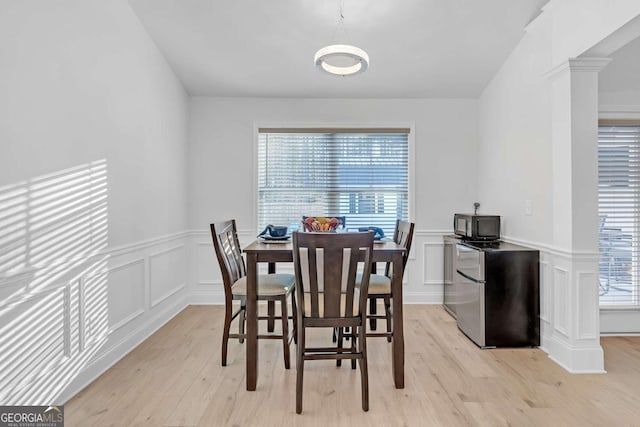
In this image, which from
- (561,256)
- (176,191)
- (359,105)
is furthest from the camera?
(359,105)

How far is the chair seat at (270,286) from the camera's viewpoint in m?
2.72

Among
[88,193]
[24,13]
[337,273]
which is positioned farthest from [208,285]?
[24,13]

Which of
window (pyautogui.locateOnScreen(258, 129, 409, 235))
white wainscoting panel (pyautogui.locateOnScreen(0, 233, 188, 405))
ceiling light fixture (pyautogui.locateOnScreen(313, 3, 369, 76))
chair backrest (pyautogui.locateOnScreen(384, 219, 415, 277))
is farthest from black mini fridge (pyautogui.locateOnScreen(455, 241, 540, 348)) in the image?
white wainscoting panel (pyautogui.locateOnScreen(0, 233, 188, 405))

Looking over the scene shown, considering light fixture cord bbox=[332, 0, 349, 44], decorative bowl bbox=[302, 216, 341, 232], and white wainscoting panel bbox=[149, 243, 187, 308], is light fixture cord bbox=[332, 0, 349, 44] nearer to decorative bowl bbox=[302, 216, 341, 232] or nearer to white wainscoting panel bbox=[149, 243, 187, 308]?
decorative bowl bbox=[302, 216, 341, 232]

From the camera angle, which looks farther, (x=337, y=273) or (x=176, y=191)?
(x=176, y=191)

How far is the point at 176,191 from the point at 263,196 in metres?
1.03

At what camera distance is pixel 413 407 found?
2.23 m

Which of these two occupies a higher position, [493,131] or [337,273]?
[493,131]

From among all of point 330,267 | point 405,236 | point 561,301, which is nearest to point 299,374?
point 330,267

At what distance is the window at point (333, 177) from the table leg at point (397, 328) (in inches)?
87.4

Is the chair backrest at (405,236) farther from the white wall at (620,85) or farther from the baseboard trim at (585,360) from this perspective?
the white wall at (620,85)

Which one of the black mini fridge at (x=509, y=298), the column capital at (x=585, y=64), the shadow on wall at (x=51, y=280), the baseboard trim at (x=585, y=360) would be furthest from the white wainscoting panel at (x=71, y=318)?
the column capital at (x=585, y=64)

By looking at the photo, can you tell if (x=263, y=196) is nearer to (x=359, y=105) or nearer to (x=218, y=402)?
(x=359, y=105)

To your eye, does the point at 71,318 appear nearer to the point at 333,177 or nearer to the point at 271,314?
the point at 271,314
